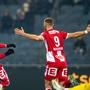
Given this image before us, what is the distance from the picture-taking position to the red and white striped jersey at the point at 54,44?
532 inches

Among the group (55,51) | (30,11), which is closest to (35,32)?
(30,11)

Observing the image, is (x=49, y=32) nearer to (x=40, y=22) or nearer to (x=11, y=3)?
(x=40, y=22)

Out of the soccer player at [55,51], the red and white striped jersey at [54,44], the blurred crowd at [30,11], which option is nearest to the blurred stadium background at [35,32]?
the blurred crowd at [30,11]

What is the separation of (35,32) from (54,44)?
8079mm

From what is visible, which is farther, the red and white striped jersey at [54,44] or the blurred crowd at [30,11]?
the blurred crowd at [30,11]

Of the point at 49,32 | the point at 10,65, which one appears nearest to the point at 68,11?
the point at 10,65

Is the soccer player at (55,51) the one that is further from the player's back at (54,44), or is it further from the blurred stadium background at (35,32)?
the blurred stadium background at (35,32)

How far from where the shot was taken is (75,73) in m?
17.7

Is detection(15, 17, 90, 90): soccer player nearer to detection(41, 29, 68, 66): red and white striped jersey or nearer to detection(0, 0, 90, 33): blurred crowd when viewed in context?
detection(41, 29, 68, 66): red and white striped jersey

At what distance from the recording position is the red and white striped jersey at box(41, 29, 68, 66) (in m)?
13.5

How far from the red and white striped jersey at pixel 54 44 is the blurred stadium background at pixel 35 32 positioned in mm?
4006

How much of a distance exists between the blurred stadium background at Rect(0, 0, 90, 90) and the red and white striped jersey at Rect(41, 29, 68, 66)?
4006 mm

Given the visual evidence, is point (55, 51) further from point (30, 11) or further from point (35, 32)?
point (30, 11)

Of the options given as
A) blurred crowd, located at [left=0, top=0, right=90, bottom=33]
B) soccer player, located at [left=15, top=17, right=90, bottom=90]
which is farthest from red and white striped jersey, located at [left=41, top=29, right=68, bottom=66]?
blurred crowd, located at [left=0, top=0, right=90, bottom=33]
